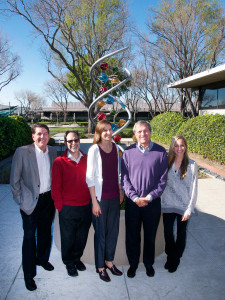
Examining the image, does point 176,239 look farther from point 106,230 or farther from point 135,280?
point 106,230

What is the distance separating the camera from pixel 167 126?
15.6 m

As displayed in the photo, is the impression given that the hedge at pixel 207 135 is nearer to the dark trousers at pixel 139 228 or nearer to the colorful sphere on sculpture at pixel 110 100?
the colorful sphere on sculpture at pixel 110 100

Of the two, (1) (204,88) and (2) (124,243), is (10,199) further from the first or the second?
(1) (204,88)

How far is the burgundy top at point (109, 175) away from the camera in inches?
108

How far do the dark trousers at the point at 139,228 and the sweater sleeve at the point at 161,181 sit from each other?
→ 14 centimetres

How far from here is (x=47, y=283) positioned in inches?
113

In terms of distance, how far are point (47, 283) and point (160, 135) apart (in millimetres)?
A: 15018

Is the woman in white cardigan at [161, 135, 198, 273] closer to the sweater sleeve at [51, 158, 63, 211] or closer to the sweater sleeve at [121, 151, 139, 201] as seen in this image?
the sweater sleeve at [121, 151, 139, 201]

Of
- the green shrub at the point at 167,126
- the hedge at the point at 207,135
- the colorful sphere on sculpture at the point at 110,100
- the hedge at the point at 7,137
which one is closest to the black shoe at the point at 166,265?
the colorful sphere on sculpture at the point at 110,100

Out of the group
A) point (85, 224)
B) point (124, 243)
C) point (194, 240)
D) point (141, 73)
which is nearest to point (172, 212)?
point (124, 243)

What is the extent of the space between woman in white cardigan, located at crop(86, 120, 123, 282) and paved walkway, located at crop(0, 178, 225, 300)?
0.21 m

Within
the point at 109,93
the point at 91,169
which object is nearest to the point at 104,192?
the point at 91,169

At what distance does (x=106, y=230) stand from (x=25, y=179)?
1.12m

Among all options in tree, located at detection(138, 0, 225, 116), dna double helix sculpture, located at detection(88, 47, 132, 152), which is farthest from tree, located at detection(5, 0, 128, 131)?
dna double helix sculpture, located at detection(88, 47, 132, 152)
